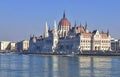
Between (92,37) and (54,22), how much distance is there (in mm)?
26438

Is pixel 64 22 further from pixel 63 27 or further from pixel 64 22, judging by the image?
pixel 63 27

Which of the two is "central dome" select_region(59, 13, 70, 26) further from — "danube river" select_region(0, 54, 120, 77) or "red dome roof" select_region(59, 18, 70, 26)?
"danube river" select_region(0, 54, 120, 77)

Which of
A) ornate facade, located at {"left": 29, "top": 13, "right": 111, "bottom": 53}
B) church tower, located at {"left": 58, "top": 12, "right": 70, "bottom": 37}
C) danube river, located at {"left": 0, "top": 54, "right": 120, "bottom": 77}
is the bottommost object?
danube river, located at {"left": 0, "top": 54, "right": 120, "bottom": 77}

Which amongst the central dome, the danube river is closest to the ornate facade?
the central dome

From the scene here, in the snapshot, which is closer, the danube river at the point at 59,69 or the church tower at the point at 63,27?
the danube river at the point at 59,69

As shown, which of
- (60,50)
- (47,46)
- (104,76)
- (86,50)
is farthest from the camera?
(47,46)

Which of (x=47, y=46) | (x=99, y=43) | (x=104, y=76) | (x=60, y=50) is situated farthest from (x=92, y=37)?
(x=104, y=76)

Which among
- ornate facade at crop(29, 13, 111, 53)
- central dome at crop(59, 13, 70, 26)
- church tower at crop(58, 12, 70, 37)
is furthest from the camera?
church tower at crop(58, 12, 70, 37)

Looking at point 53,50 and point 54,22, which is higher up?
point 54,22

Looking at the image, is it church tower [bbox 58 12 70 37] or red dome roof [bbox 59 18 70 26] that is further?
church tower [bbox 58 12 70 37]

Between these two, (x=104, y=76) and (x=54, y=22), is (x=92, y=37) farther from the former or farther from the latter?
(x=104, y=76)

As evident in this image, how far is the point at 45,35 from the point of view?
→ 611ft

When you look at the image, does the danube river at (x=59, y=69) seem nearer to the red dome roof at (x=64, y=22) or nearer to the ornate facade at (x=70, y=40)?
the ornate facade at (x=70, y=40)

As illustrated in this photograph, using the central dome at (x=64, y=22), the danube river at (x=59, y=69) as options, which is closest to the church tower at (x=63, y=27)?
the central dome at (x=64, y=22)
